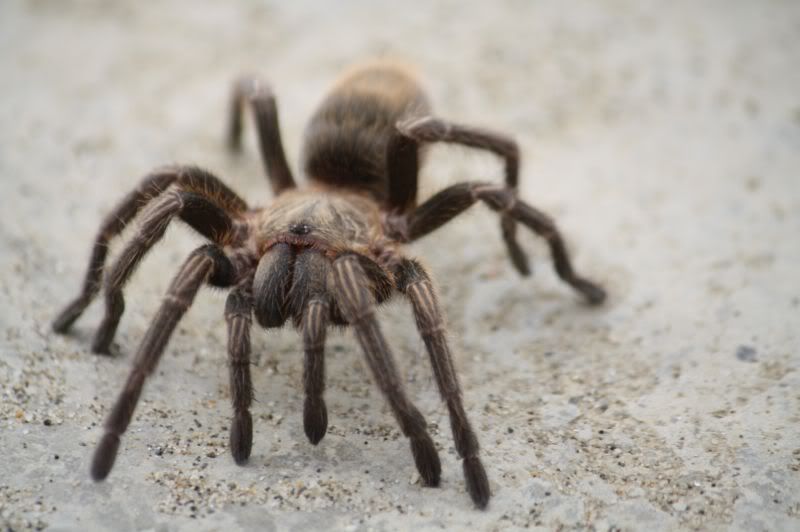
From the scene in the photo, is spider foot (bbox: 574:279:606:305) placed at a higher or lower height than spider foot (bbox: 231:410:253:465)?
higher

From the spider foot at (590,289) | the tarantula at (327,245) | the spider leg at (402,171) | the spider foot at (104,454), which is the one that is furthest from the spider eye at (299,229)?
the spider foot at (590,289)

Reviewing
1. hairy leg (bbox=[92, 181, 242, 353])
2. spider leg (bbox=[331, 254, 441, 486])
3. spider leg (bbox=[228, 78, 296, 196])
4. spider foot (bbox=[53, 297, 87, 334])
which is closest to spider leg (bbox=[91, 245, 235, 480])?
hairy leg (bbox=[92, 181, 242, 353])

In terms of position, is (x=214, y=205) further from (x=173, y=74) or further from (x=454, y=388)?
(x=173, y=74)

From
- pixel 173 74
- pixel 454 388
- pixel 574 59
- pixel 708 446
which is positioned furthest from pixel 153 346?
pixel 574 59

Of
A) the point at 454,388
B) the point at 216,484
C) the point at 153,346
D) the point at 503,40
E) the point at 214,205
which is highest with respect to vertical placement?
the point at 503,40

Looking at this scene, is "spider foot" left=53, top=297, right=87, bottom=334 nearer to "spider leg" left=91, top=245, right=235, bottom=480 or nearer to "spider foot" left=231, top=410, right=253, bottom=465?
"spider leg" left=91, top=245, right=235, bottom=480

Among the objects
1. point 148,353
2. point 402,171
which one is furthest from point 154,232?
point 402,171

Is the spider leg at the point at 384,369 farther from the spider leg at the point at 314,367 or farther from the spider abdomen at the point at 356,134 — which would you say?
the spider abdomen at the point at 356,134
